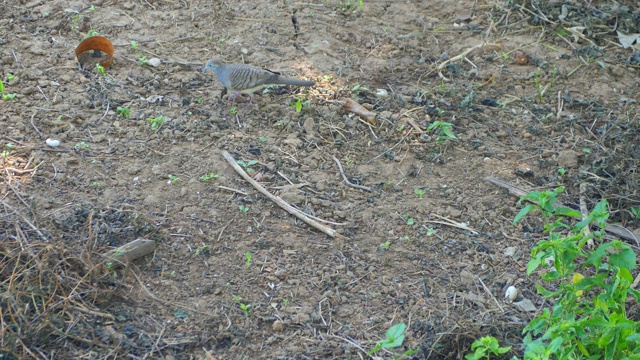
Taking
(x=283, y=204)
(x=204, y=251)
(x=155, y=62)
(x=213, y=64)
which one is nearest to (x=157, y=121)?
(x=213, y=64)

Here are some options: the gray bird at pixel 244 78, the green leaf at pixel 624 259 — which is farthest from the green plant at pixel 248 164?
the green leaf at pixel 624 259

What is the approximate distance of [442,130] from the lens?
5871 millimetres

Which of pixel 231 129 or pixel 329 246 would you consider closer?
pixel 329 246

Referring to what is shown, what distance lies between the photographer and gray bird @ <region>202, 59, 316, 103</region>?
589 centimetres

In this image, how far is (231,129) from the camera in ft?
18.9

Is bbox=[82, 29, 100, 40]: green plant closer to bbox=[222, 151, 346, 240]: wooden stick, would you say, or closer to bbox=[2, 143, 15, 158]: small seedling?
bbox=[2, 143, 15, 158]: small seedling

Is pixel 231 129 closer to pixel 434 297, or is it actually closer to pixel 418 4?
pixel 434 297

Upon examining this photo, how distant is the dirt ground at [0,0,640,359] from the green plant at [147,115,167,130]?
1.0 inches

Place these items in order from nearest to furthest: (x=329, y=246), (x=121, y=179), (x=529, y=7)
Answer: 1. (x=329, y=246)
2. (x=121, y=179)
3. (x=529, y=7)

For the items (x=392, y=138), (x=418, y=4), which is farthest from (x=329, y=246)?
(x=418, y=4)

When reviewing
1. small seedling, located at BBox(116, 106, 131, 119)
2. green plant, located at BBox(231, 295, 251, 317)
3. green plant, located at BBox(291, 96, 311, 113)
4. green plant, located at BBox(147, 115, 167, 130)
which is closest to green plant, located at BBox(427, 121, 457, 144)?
green plant, located at BBox(291, 96, 311, 113)

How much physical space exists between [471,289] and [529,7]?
3.91m

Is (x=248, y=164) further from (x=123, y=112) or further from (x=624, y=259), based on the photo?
(x=624, y=259)

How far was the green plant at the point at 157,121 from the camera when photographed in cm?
567
